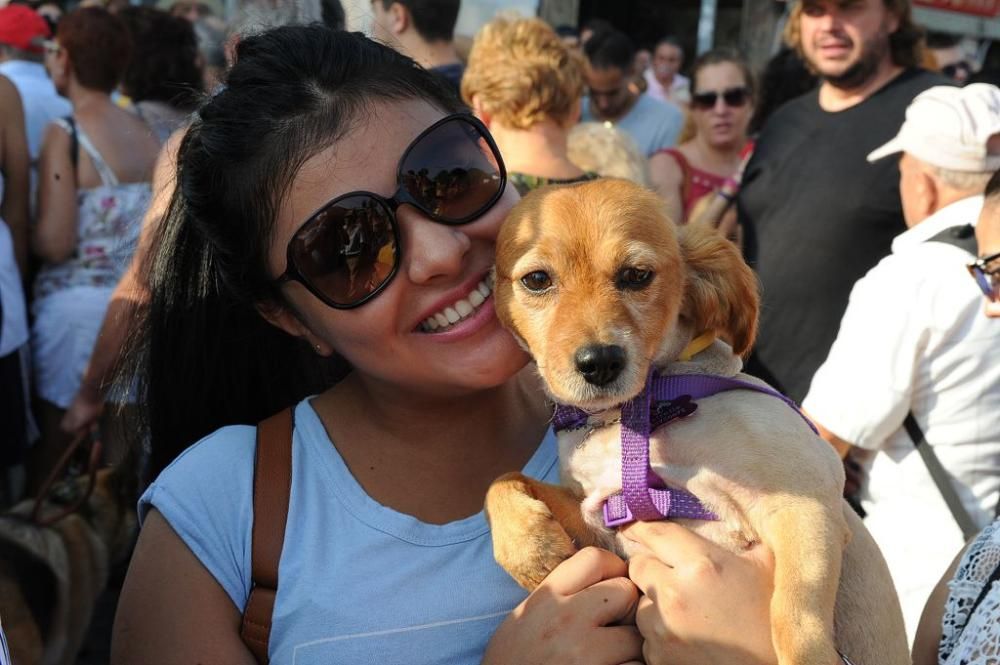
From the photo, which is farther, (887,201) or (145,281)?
(887,201)

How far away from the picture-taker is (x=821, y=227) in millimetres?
4641

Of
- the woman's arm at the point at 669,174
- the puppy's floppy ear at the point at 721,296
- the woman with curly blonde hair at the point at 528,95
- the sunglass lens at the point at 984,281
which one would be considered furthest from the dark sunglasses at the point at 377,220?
the woman's arm at the point at 669,174

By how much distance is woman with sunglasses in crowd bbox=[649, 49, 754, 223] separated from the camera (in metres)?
6.26

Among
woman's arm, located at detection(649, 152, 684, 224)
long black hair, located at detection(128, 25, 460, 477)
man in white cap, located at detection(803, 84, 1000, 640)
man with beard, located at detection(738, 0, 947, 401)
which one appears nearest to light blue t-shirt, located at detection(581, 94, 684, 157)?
woman's arm, located at detection(649, 152, 684, 224)

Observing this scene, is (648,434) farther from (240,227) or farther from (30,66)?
(30,66)

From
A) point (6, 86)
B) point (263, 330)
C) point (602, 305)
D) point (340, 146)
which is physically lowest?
point (6, 86)

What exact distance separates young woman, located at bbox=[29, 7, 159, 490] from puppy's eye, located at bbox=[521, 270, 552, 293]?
3541mm

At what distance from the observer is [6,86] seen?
514 centimetres

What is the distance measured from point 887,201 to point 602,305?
287cm

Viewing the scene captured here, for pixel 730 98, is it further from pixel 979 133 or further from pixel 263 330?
pixel 263 330

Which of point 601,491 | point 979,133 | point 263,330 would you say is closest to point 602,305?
point 601,491

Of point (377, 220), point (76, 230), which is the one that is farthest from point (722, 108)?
point (377, 220)

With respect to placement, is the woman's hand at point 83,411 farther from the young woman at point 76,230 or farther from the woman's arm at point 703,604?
the woman's arm at point 703,604

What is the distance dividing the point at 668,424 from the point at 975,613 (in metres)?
0.70
